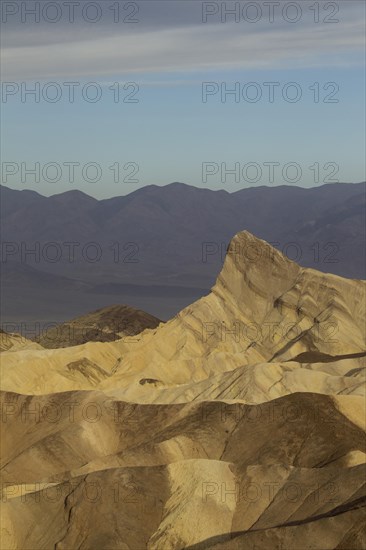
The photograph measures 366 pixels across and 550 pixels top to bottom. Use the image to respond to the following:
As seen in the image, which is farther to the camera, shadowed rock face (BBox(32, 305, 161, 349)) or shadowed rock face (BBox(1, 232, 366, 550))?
shadowed rock face (BBox(32, 305, 161, 349))

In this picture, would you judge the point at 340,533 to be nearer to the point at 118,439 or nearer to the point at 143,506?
the point at 143,506

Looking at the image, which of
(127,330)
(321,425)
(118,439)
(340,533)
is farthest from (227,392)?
(127,330)

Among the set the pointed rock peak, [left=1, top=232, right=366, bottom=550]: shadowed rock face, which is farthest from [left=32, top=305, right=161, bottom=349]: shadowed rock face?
[left=1, top=232, right=366, bottom=550]: shadowed rock face

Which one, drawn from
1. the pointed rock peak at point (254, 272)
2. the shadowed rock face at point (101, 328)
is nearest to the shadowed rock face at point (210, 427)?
the pointed rock peak at point (254, 272)

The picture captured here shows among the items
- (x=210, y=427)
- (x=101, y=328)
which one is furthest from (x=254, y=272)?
(x=210, y=427)

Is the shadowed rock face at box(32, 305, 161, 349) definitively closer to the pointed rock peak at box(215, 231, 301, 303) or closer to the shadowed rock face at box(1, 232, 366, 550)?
the pointed rock peak at box(215, 231, 301, 303)

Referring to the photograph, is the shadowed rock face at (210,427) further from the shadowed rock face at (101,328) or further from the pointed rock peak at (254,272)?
the shadowed rock face at (101,328)

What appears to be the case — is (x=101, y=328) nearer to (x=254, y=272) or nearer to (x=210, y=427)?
(x=254, y=272)
